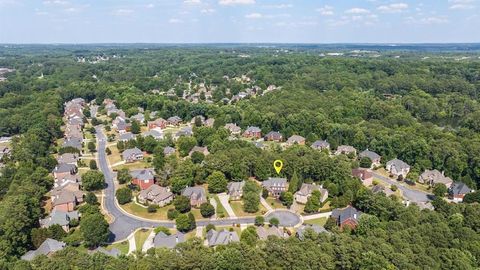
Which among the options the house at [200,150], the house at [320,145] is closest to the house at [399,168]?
the house at [320,145]

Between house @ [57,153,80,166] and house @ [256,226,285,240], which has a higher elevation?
house @ [57,153,80,166]

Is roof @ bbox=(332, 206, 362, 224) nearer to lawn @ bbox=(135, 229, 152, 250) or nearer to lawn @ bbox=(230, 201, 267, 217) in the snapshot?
lawn @ bbox=(230, 201, 267, 217)

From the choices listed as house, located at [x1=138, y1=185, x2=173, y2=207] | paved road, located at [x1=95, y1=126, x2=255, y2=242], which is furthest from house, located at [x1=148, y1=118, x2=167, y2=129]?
house, located at [x1=138, y1=185, x2=173, y2=207]

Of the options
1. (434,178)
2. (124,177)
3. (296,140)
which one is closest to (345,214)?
(434,178)

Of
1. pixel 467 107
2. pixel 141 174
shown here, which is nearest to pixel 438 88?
pixel 467 107

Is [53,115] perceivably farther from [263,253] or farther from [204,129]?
[263,253]

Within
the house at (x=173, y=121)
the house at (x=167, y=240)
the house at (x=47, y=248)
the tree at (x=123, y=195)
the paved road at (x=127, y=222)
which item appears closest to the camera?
the house at (x=47, y=248)

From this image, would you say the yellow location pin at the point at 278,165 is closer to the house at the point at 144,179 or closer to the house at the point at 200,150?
the house at the point at 200,150
